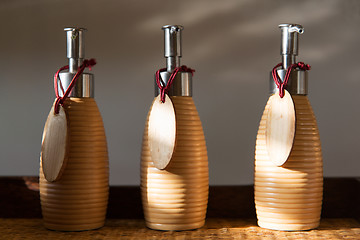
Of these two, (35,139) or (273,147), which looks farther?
(35,139)

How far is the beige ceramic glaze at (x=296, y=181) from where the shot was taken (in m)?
0.62

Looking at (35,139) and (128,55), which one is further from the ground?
(128,55)

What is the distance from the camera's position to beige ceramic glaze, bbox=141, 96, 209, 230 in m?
0.61

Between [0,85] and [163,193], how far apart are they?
37 centimetres

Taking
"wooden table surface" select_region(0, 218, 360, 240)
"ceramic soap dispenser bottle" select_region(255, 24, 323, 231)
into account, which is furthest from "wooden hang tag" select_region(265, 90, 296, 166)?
"wooden table surface" select_region(0, 218, 360, 240)

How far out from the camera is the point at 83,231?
0.63 meters

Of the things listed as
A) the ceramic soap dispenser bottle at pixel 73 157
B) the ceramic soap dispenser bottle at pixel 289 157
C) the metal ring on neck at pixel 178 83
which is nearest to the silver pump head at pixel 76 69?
the ceramic soap dispenser bottle at pixel 73 157

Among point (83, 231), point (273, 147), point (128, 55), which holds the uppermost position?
point (128, 55)

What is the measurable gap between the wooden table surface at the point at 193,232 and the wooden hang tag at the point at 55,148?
0.28 feet

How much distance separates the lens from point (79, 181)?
62 centimetres

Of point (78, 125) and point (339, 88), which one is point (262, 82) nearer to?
point (339, 88)

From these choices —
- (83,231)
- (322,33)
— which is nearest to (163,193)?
(83,231)

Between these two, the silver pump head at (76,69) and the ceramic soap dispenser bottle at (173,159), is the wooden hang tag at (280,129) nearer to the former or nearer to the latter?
the ceramic soap dispenser bottle at (173,159)

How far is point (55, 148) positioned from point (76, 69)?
0.38 feet
